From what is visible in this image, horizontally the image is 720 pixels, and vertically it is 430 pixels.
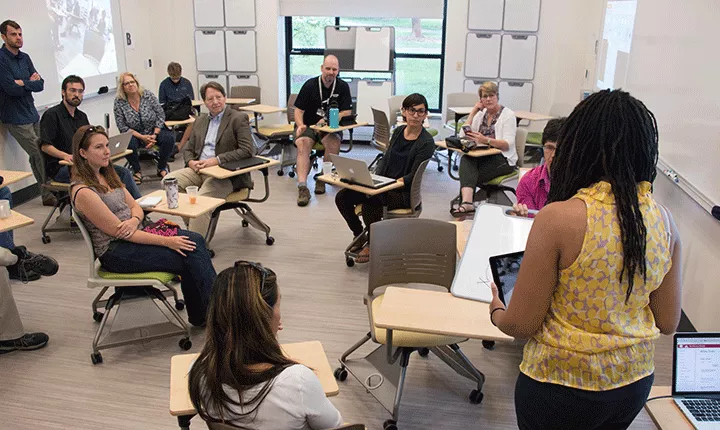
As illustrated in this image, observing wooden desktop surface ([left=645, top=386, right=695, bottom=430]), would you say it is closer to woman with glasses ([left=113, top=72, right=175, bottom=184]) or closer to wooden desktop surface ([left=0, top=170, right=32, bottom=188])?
wooden desktop surface ([left=0, top=170, right=32, bottom=188])

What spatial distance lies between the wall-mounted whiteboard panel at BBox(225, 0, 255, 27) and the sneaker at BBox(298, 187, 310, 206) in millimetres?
3597

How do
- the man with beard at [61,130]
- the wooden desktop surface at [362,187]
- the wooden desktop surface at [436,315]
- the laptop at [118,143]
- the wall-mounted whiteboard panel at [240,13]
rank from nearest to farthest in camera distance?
1. the wooden desktop surface at [436,315]
2. the wooden desktop surface at [362,187]
3. the laptop at [118,143]
4. the man with beard at [61,130]
5. the wall-mounted whiteboard panel at [240,13]

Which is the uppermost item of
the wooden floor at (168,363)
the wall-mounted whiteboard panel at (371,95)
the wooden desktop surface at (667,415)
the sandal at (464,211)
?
the wall-mounted whiteboard panel at (371,95)

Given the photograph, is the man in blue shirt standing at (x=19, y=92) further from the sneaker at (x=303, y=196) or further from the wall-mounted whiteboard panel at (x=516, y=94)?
the wall-mounted whiteboard panel at (x=516, y=94)

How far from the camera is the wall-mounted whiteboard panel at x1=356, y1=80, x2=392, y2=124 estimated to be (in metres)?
8.77

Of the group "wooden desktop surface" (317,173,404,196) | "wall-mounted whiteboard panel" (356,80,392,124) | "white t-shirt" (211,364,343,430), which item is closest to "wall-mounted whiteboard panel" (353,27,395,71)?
"wall-mounted whiteboard panel" (356,80,392,124)

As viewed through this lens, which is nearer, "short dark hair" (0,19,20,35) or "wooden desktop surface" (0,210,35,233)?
"wooden desktop surface" (0,210,35,233)

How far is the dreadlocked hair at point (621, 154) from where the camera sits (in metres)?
1.54

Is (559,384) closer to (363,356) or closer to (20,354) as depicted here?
(363,356)

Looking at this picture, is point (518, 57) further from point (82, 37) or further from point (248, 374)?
point (248, 374)

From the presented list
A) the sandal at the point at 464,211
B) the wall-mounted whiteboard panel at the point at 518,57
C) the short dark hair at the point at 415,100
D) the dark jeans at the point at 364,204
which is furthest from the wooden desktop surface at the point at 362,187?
the wall-mounted whiteboard panel at the point at 518,57

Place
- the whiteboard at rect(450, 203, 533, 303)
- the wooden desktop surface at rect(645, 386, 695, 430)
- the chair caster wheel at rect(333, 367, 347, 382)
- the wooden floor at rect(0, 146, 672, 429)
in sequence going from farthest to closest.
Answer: the chair caster wheel at rect(333, 367, 347, 382) < the wooden floor at rect(0, 146, 672, 429) < the whiteboard at rect(450, 203, 533, 303) < the wooden desktop surface at rect(645, 386, 695, 430)

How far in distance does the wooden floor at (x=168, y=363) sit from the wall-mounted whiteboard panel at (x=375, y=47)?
4133 mm

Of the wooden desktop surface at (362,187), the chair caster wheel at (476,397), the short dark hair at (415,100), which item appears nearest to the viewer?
the chair caster wheel at (476,397)
